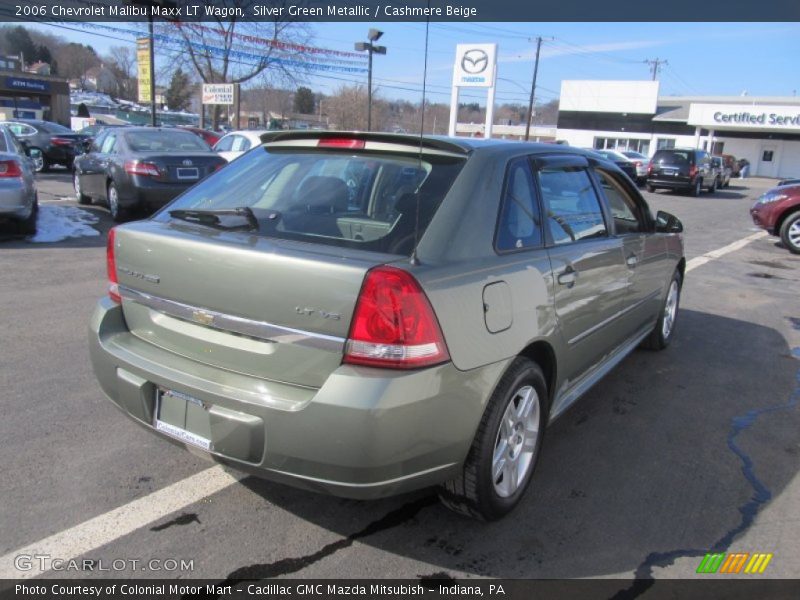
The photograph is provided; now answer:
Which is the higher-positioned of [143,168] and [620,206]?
[620,206]

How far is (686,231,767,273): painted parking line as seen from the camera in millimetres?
10109

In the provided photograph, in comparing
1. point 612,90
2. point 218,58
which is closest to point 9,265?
point 218,58

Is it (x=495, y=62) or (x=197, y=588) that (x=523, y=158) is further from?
(x=495, y=62)

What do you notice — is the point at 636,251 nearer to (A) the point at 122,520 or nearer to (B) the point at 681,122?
(A) the point at 122,520

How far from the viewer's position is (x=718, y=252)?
11578 mm

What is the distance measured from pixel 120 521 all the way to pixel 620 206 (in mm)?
3645

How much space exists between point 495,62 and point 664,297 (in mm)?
29197

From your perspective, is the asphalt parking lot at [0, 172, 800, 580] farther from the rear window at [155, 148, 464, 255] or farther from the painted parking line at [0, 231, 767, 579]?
the rear window at [155, 148, 464, 255]

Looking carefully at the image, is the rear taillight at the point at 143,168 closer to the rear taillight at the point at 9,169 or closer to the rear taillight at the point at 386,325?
the rear taillight at the point at 9,169

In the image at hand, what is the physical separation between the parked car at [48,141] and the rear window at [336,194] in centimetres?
1903

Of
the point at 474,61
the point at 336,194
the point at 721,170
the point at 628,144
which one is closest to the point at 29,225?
the point at 336,194

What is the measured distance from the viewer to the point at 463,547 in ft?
8.67

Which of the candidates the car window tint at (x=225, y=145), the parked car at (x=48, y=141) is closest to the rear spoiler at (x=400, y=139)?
the car window tint at (x=225, y=145)

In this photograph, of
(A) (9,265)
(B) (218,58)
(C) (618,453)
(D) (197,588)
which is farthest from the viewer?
(B) (218,58)
